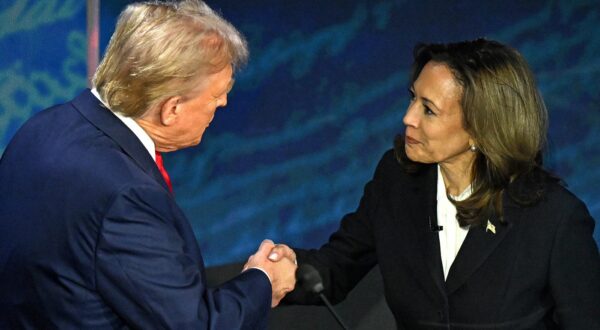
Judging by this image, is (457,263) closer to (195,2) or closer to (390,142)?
(195,2)

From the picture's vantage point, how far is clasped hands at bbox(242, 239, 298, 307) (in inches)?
85.5

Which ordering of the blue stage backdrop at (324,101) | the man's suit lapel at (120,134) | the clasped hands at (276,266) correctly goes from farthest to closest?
the blue stage backdrop at (324,101), the clasped hands at (276,266), the man's suit lapel at (120,134)

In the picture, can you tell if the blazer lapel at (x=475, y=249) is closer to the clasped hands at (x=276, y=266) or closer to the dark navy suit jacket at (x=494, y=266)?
the dark navy suit jacket at (x=494, y=266)

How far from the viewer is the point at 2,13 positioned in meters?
3.03

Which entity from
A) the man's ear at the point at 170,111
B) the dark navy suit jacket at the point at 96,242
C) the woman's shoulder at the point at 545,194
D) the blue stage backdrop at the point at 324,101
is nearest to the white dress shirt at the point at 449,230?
the woman's shoulder at the point at 545,194

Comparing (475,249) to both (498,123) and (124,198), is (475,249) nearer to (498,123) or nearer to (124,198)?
(498,123)


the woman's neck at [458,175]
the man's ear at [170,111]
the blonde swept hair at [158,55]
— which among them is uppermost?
the blonde swept hair at [158,55]

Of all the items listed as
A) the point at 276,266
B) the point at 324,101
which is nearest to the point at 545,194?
the point at 276,266

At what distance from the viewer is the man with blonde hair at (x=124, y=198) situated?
1.79m

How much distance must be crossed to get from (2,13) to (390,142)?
5.06 ft

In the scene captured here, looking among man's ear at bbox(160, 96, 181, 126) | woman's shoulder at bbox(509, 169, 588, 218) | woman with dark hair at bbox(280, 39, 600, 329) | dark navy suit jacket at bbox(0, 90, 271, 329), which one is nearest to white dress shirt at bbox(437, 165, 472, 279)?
woman with dark hair at bbox(280, 39, 600, 329)

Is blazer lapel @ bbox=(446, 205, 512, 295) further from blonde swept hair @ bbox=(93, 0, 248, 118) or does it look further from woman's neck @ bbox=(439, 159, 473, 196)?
blonde swept hair @ bbox=(93, 0, 248, 118)

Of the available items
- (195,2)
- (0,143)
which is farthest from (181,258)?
(0,143)

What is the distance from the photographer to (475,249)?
2.43 metres
